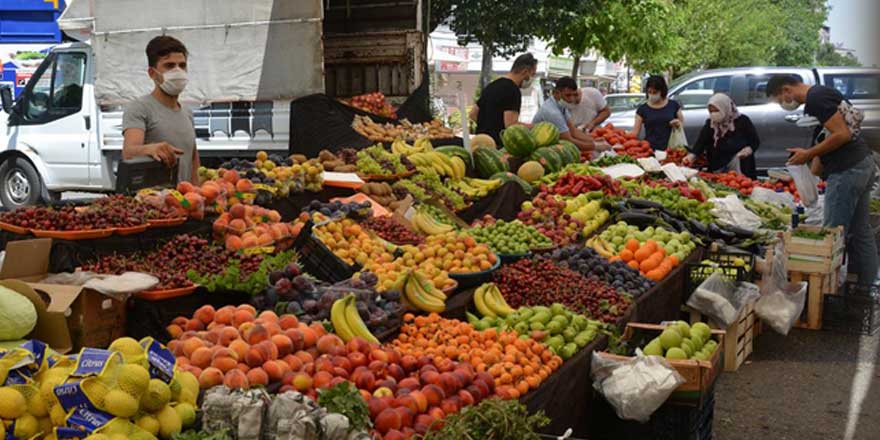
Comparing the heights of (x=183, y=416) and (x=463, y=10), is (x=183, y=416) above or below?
below

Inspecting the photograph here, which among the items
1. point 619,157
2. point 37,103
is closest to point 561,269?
point 619,157

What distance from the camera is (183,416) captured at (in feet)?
9.46

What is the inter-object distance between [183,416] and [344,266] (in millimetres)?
2242

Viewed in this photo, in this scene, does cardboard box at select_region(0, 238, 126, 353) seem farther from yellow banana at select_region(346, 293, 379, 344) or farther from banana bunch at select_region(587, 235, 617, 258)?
banana bunch at select_region(587, 235, 617, 258)

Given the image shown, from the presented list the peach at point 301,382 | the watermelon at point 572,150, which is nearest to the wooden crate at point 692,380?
the peach at point 301,382

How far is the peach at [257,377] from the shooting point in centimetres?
324

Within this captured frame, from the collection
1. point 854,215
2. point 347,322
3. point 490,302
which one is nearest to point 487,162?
point 854,215

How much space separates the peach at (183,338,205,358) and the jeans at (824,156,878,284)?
21.1 ft

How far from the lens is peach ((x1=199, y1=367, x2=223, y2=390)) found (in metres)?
3.17

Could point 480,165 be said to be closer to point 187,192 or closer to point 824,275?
point 824,275

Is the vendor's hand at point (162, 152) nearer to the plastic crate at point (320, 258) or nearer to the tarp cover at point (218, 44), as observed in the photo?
the plastic crate at point (320, 258)

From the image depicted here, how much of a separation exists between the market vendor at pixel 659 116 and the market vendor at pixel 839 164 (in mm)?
3326

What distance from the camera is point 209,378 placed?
3.18 m

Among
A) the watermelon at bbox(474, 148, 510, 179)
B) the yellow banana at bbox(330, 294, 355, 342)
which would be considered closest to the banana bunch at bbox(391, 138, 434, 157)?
the watermelon at bbox(474, 148, 510, 179)
